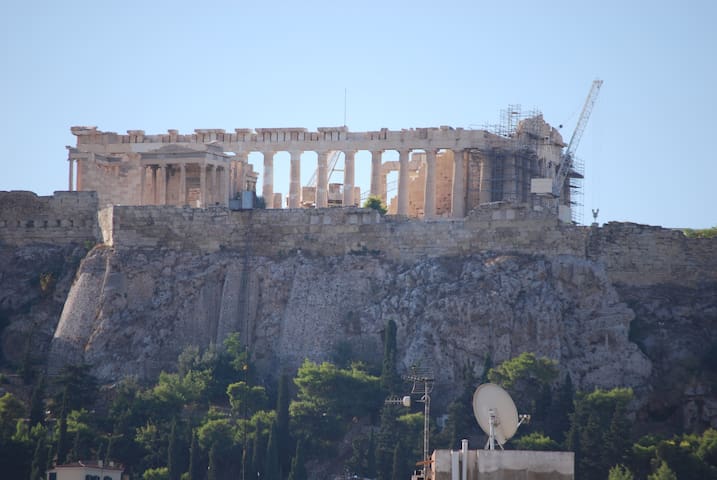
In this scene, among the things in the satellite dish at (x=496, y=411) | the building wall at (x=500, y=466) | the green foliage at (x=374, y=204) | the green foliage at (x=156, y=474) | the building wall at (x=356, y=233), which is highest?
the green foliage at (x=374, y=204)

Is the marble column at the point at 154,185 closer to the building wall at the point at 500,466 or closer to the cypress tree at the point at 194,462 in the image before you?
the cypress tree at the point at 194,462

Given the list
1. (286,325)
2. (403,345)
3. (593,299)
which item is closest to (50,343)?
(286,325)

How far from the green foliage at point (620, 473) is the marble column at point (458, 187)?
67.8 ft

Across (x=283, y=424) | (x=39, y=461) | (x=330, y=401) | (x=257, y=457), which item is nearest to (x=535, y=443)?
(x=330, y=401)

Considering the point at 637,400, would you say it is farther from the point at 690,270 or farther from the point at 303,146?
the point at 303,146

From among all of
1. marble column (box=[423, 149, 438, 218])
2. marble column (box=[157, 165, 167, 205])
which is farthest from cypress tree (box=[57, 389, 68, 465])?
marble column (box=[423, 149, 438, 218])

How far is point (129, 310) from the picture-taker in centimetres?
8306

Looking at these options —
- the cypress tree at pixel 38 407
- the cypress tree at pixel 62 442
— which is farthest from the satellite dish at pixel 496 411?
the cypress tree at pixel 38 407

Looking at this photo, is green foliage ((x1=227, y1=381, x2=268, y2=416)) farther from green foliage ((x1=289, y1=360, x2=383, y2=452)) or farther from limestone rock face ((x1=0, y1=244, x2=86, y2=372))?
limestone rock face ((x1=0, y1=244, x2=86, y2=372))

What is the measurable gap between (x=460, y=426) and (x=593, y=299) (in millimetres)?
8817

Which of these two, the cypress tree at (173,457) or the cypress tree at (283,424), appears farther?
the cypress tree at (283,424)

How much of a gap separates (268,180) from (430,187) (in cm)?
792

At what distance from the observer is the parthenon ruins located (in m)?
89.7

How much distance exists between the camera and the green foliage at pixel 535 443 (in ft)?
235
